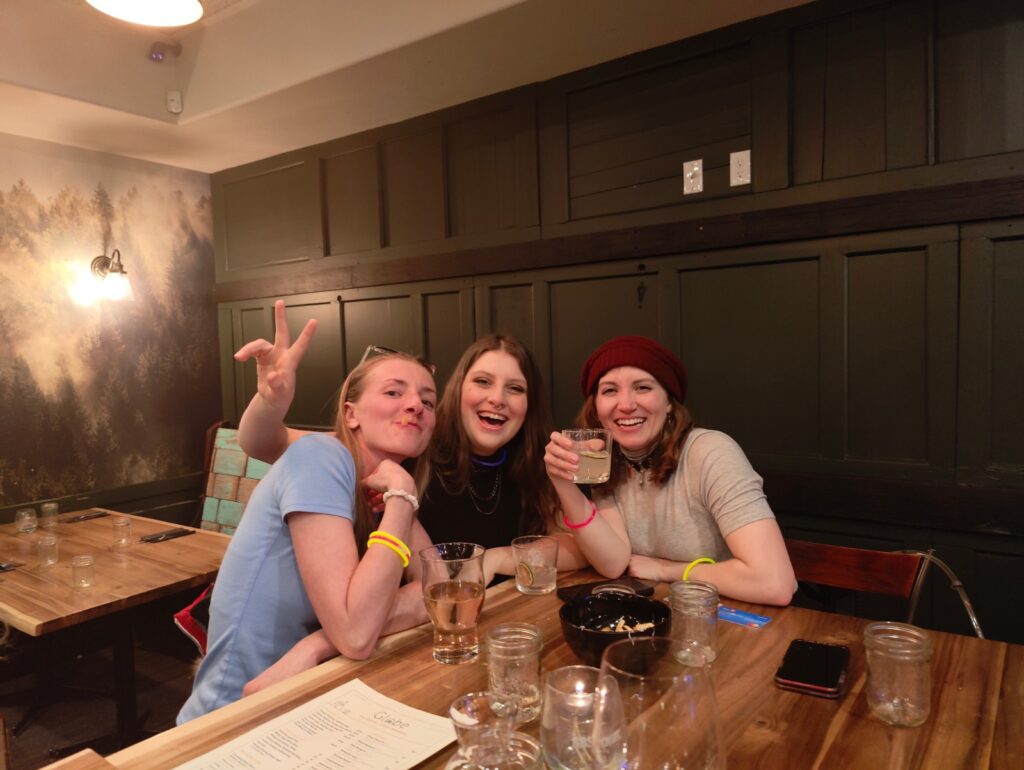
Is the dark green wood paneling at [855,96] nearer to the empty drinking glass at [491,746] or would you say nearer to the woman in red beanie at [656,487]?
the woman in red beanie at [656,487]

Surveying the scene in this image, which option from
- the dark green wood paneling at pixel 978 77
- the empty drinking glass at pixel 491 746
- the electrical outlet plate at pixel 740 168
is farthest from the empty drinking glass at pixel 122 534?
the dark green wood paneling at pixel 978 77

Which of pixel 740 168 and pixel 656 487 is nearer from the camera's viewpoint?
pixel 656 487

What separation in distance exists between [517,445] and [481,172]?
6.54 ft

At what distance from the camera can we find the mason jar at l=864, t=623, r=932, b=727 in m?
1.01

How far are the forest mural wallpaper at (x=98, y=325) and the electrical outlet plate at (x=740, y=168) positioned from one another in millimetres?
3886

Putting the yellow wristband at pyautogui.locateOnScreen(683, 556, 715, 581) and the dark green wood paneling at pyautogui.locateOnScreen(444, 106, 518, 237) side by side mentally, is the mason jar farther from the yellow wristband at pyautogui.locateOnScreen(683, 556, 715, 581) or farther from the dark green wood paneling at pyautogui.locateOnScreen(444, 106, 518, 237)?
the dark green wood paneling at pyautogui.locateOnScreen(444, 106, 518, 237)

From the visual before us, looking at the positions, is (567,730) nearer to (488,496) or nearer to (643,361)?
(643,361)

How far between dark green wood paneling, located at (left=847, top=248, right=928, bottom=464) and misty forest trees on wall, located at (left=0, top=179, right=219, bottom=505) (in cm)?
437

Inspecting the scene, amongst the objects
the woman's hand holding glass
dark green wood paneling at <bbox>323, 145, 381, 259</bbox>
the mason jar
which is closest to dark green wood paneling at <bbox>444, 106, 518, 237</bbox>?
dark green wood paneling at <bbox>323, 145, 381, 259</bbox>

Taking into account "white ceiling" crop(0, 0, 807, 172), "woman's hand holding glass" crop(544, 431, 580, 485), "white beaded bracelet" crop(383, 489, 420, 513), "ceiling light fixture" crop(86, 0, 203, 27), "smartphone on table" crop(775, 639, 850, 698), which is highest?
"white ceiling" crop(0, 0, 807, 172)

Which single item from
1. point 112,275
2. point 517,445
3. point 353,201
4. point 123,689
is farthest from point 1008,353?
point 112,275

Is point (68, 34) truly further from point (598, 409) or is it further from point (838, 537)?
point (838, 537)

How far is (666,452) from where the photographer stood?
198 centimetres

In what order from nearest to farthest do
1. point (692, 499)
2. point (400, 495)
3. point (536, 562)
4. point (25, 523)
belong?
point (400, 495)
point (536, 562)
point (692, 499)
point (25, 523)
